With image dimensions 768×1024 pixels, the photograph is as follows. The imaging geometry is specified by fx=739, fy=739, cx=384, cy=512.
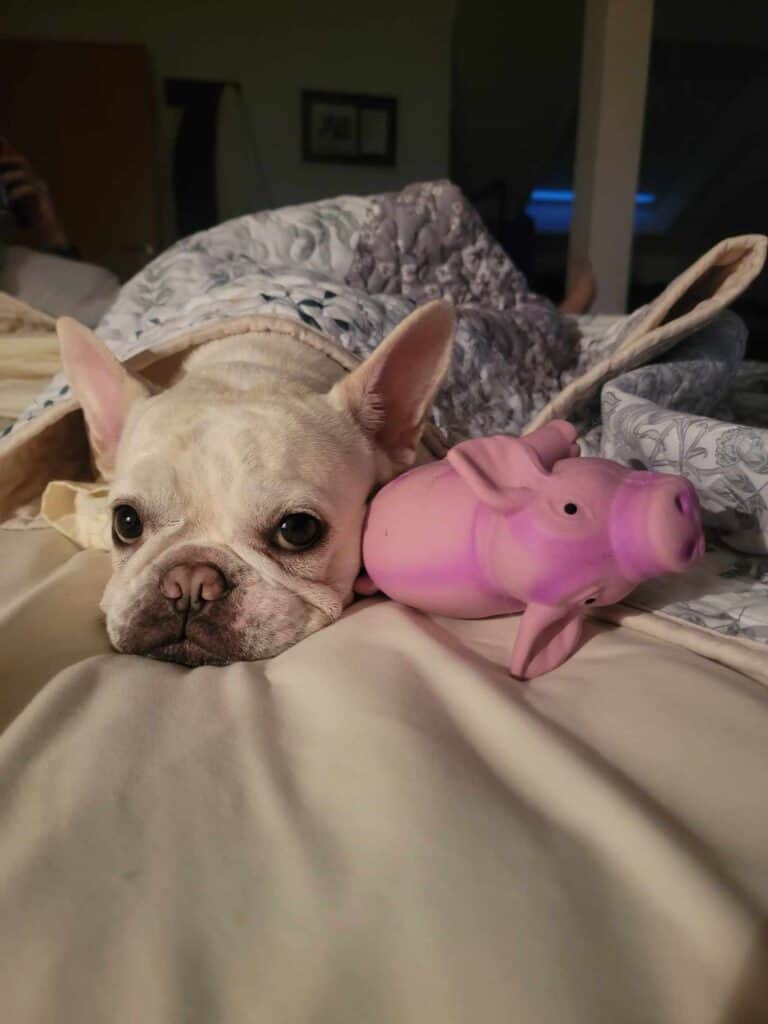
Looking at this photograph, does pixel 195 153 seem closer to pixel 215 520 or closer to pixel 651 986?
pixel 215 520

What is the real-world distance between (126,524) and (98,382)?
0.23 m

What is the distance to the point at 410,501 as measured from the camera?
0.76m

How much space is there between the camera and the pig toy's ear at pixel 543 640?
635mm

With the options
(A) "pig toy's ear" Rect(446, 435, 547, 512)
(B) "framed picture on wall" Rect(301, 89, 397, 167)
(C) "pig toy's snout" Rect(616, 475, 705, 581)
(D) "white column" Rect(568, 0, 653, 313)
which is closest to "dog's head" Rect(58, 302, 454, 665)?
(A) "pig toy's ear" Rect(446, 435, 547, 512)

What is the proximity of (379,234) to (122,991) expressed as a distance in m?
1.46

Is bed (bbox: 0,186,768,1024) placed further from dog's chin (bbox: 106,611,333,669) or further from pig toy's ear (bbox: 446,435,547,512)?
pig toy's ear (bbox: 446,435,547,512)

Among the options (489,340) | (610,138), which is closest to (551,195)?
(610,138)

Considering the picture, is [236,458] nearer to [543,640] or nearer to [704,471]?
[543,640]

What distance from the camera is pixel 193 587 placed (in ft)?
2.39

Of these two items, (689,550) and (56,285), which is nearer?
(689,550)

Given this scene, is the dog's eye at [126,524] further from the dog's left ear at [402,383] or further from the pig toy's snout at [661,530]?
the pig toy's snout at [661,530]

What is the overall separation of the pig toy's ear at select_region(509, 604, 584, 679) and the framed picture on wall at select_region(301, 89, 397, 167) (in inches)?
177

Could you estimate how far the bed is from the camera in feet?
1.21

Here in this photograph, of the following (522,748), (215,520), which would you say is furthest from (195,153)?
(522,748)
